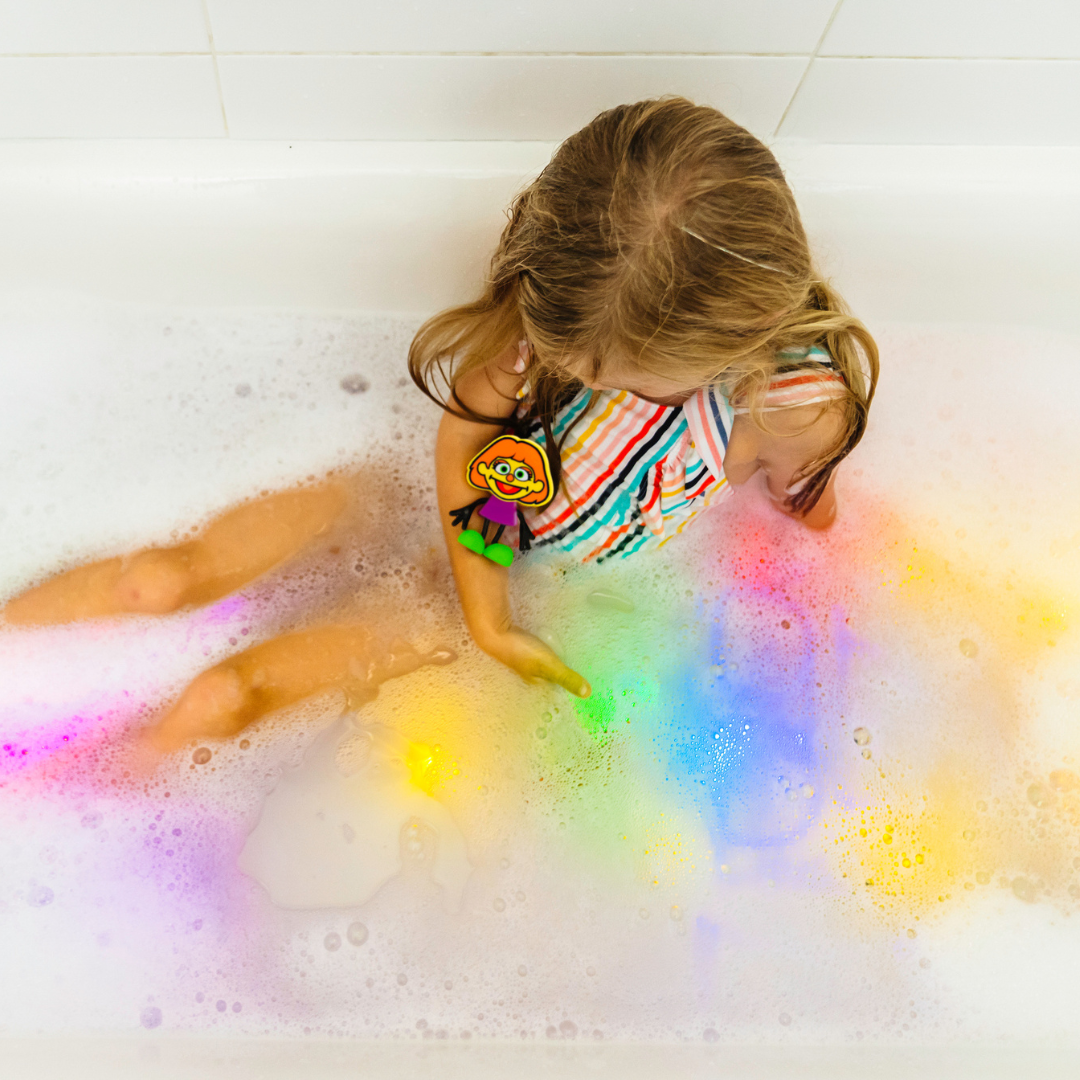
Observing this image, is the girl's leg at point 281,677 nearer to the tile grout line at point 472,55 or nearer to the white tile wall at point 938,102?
the tile grout line at point 472,55

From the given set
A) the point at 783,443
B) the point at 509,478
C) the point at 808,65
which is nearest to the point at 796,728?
the point at 783,443

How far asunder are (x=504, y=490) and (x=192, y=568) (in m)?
0.41

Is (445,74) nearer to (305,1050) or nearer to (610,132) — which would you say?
(610,132)

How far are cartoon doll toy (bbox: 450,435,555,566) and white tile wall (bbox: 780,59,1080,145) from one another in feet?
1.44

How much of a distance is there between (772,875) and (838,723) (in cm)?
20

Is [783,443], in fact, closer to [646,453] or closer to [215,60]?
[646,453]

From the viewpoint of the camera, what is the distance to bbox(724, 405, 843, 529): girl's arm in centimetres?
79

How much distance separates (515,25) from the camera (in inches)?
30.3

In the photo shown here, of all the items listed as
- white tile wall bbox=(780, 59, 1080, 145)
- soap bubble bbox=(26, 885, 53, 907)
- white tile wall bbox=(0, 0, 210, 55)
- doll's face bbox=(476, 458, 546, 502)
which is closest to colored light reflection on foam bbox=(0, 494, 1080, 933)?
soap bubble bbox=(26, 885, 53, 907)

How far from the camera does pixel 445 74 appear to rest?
815 mm

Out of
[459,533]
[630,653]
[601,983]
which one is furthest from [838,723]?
[459,533]

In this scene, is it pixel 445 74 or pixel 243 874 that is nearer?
pixel 445 74

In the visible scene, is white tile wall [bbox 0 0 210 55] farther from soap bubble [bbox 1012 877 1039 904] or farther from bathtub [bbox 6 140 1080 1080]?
soap bubble [bbox 1012 877 1039 904]

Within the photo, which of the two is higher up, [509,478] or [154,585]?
[509,478]
